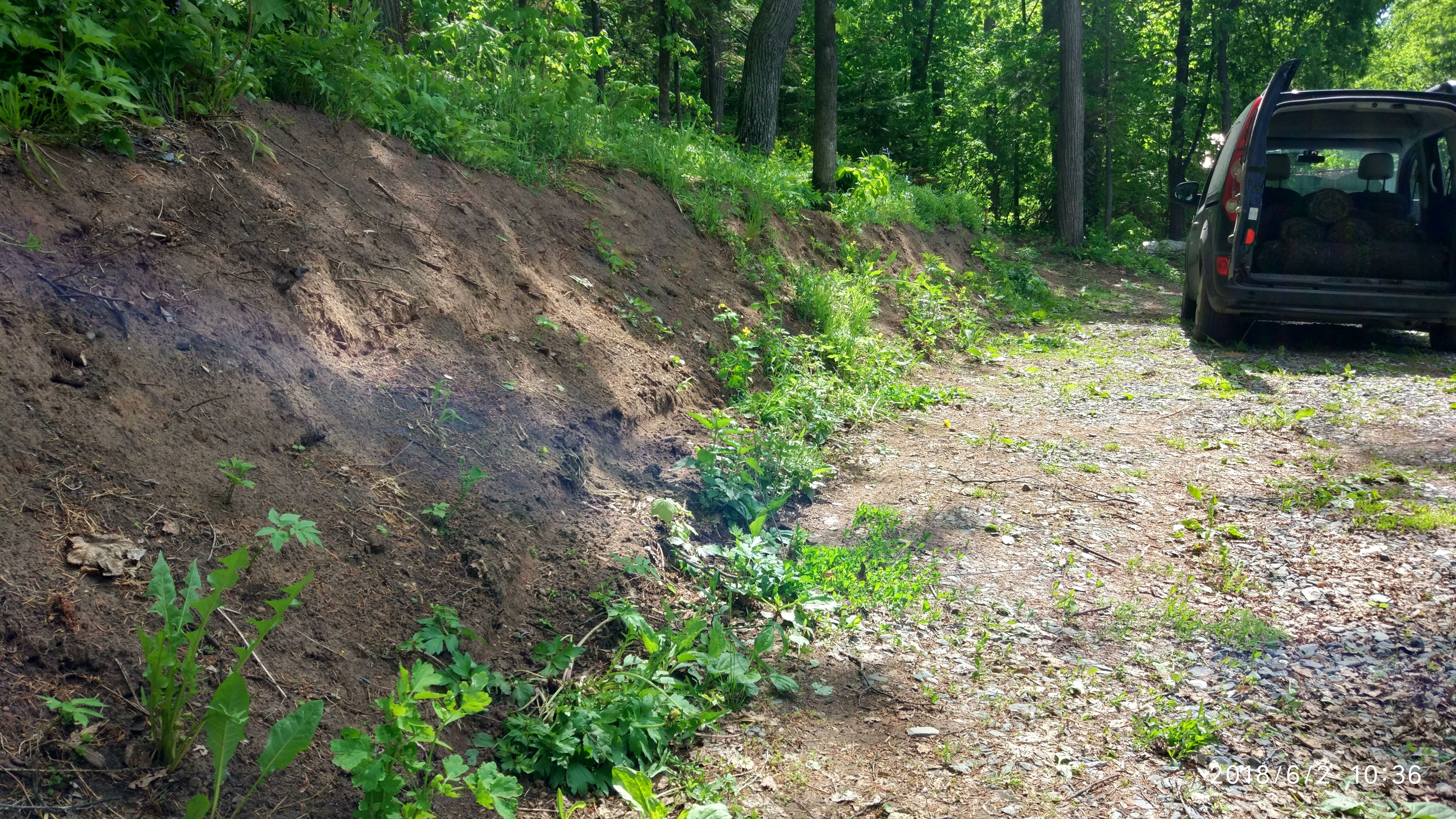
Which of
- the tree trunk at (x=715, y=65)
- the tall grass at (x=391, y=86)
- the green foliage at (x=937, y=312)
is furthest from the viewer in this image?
the tree trunk at (x=715, y=65)

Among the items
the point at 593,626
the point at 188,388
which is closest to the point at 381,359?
the point at 188,388

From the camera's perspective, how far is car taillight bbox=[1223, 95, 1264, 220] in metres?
7.57

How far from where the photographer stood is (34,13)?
3486mm

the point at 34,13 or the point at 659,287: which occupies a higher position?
the point at 34,13

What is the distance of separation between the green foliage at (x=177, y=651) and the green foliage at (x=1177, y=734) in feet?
8.47

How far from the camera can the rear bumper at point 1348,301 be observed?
7.42m

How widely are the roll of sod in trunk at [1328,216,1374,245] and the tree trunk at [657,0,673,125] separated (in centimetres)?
816

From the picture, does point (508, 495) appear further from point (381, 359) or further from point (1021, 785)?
point (1021, 785)

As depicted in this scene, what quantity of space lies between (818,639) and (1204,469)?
305cm

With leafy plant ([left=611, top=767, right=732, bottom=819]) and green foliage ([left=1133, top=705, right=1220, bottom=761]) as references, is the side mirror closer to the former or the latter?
green foliage ([left=1133, top=705, right=1220, bottom=761])

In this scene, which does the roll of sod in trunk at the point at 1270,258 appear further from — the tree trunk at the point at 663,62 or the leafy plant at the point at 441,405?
the tree trunk at the point at 663,62

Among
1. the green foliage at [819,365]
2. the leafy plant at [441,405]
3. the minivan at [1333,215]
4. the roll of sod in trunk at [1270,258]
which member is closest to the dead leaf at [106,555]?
the leafy plant at [441,405]

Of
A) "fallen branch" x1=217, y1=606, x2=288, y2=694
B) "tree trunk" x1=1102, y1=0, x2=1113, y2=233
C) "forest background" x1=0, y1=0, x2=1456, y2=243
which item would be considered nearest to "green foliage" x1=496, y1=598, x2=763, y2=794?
"fallen branch" x1=217, y1=606, x2=288, y2=694

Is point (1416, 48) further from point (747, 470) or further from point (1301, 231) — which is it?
point (747, 470)
